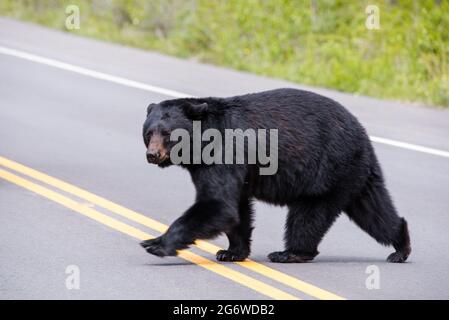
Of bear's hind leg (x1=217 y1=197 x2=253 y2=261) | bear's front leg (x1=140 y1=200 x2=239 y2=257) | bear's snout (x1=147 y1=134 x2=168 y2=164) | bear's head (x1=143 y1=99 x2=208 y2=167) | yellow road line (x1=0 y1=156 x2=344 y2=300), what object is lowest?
yellow road line (x1=0 y1=156 x2=344 y2=300)

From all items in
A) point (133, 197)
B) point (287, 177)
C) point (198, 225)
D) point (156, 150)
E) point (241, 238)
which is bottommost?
point (133, 197)

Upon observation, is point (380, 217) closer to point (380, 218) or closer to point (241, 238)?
point (380, 218)

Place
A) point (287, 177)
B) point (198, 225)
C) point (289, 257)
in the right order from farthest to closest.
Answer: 1. point (289, 257)
2. point (287, 177)
3. point (198, 225)

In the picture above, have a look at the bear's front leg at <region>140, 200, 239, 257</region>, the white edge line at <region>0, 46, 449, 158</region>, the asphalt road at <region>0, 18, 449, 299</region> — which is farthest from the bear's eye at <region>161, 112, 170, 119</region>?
the white edge line at <region>0, 46, 449, 158</region>

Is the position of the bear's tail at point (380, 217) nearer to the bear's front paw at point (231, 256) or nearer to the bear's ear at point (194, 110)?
the bear's front paw at point (231, 256)

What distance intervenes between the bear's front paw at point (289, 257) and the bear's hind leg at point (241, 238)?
0.21 m

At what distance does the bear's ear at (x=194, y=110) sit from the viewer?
25.8 ft

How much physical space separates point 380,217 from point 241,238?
3.29ft

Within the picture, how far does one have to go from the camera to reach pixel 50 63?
55.2 ft

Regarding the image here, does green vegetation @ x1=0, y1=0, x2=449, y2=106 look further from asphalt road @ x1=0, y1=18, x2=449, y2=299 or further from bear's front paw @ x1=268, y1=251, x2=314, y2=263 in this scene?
bear's front paw @ x1=268, y1=251, x2=314, y2=263

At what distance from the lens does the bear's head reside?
7766 mm

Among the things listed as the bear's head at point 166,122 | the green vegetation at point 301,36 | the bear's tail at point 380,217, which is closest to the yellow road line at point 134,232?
the bear's head at point 166,122

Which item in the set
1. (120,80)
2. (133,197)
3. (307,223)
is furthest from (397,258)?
(120,80)

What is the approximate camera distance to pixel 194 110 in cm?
787
